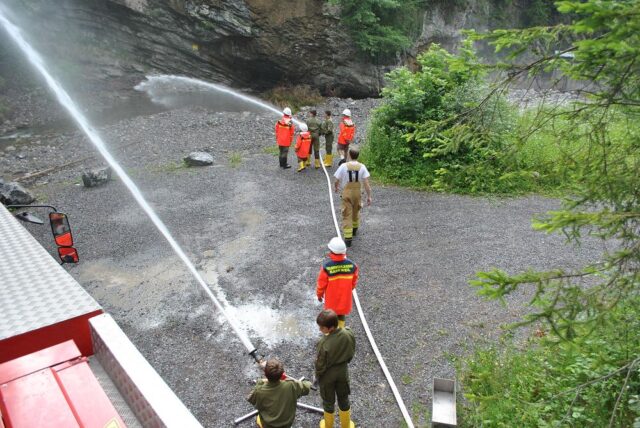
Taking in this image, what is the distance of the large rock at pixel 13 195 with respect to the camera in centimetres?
1093

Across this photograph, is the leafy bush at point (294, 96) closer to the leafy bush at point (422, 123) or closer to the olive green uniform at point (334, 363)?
the leafy bush at point (422, 123)

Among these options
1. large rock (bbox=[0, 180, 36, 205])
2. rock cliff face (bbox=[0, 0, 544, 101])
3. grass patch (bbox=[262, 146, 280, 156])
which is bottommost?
large rock (bbox=[0, 180, 36, 205])

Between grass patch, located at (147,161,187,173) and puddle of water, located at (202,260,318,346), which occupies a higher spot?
grass patch, located at (147,161,187,173)

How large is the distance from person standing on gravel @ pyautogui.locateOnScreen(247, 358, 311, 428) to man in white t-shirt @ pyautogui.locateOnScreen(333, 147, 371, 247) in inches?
190

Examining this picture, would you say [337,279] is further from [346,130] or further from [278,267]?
[346,130]

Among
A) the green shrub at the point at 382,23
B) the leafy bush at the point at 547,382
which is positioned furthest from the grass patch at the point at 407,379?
the green shrub at the point at 382,23

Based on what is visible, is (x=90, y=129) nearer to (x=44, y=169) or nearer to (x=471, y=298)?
(x=44, y=169)

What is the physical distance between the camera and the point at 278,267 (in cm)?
820

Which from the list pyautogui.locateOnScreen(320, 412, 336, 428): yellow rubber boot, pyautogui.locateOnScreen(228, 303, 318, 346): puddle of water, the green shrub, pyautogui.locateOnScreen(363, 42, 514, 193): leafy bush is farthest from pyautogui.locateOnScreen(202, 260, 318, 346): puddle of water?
the green shrub

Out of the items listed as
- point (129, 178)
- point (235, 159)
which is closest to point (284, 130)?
point (235, 159)

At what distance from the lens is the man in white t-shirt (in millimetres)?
8273

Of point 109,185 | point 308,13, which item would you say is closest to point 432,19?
point 308,13

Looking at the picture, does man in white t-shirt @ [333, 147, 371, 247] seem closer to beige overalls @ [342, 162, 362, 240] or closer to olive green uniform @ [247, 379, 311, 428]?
beige overalls @ [342, 162, 362, 240]

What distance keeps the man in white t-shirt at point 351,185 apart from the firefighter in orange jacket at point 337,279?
3.05 metres
